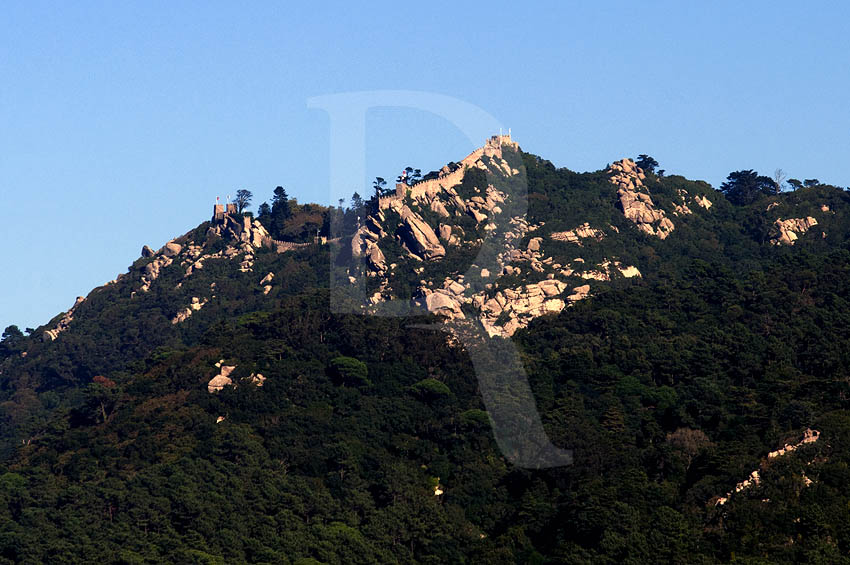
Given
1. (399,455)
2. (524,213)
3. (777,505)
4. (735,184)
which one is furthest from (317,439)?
(735,184)

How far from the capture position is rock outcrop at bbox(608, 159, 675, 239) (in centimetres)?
15350

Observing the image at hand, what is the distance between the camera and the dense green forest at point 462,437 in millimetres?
83375

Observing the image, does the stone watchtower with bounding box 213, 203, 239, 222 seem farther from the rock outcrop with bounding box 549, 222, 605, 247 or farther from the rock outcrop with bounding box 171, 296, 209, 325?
the rock outcrop with bounding box 549, 222, 605, 247

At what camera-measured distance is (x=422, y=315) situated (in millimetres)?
126875

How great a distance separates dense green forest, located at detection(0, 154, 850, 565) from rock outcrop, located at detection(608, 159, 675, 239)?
5547 mm

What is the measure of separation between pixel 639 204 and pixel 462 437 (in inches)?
2396

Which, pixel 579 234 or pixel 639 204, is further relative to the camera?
pixel 639 204

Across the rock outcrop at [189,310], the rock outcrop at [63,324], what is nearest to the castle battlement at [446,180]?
the rock outcrop at [189,310]

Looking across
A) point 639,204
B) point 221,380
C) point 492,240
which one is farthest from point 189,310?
point 639,204

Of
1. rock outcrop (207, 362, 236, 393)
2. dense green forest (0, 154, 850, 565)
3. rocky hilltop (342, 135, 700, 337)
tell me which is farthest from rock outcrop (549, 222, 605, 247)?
rock outcrop (207, 362, 236, 393)

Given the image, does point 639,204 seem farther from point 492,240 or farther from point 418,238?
point 418,238

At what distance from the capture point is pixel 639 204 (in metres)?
157

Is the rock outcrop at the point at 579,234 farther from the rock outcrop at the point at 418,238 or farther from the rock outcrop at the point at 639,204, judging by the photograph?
the rock outcrop at the point at 418,238

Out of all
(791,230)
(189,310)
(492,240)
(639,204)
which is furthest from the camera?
(639,204)
